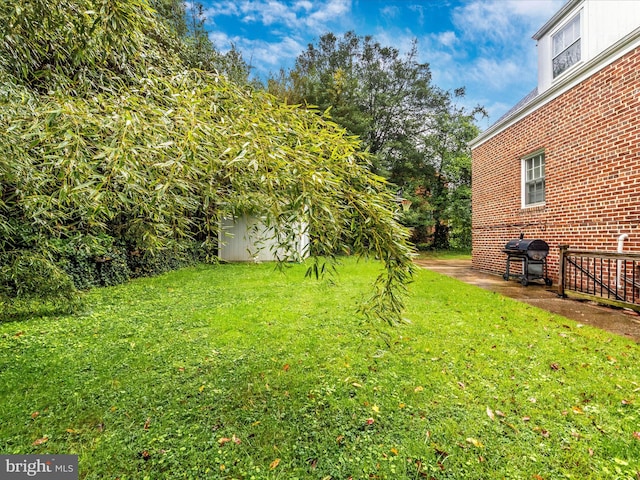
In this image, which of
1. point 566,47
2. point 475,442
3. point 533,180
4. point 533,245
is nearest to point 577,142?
→ point 533,180

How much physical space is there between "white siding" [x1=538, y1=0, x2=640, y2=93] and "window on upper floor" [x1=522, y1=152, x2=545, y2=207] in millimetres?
1542

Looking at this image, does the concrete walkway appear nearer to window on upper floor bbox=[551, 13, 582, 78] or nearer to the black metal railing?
the black metal railing

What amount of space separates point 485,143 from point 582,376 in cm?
776

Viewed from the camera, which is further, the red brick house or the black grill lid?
the black grill lid

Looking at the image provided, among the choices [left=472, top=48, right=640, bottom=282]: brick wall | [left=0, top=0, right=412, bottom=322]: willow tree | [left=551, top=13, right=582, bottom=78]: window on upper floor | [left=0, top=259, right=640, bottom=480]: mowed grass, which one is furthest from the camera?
[left=551, top=13, right=582, bottom=78]: window on upper floor

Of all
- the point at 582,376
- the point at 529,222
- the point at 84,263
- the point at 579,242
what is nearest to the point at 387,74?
the point at 529,222

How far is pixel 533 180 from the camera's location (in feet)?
22.6

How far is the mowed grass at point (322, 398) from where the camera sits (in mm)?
1646

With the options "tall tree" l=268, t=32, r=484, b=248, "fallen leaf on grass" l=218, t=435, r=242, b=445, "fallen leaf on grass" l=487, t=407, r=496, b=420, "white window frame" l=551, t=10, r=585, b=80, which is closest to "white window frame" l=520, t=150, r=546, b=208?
"white window frame" l=551, t=10, r=585, b=80

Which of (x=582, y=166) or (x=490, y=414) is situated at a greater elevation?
(x=582, y=166)

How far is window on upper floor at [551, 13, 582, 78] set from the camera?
234 inches

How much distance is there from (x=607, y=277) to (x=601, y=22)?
4.39 metres

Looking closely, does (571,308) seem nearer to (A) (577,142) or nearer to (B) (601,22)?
(A) (577,142)

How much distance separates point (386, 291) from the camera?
187 centimetres
